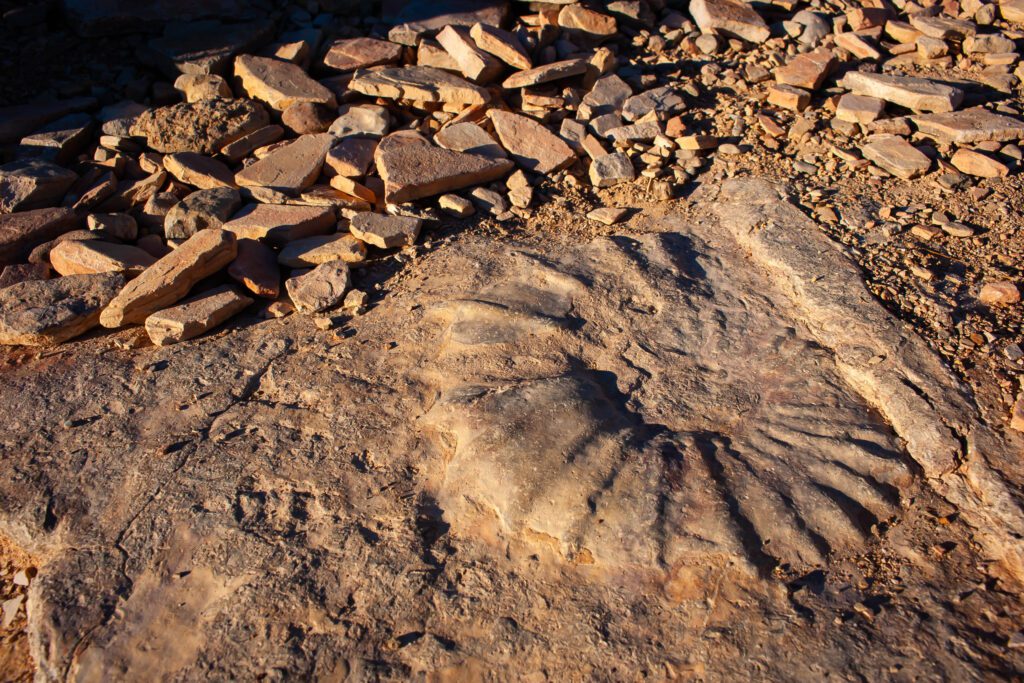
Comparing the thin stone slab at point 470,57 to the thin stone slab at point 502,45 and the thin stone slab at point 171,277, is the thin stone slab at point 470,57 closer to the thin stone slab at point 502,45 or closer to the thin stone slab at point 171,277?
the thin stone slab at point 502,45

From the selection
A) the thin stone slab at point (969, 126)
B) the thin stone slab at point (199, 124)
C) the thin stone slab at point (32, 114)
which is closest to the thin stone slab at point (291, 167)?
the thin stone slab at point (199, 124)

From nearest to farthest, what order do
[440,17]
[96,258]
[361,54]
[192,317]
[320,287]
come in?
[192,317], [320,287], [96,258], [361,54], [440,17]

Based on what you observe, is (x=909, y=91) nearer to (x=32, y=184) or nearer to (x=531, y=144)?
(x=531, y=144)

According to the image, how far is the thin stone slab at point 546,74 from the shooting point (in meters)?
3.52

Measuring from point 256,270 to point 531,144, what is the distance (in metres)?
1.36

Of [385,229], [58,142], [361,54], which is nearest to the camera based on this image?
[385,229]

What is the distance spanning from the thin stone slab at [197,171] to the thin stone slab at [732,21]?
100 inches

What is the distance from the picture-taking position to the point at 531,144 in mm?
3357

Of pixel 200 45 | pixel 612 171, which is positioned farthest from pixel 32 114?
pixel 612 171

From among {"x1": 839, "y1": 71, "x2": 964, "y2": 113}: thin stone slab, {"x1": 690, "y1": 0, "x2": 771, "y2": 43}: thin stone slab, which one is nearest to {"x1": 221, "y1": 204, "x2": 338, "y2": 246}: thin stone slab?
{"x1": 690, "y1": 0, "x2": 771, "y2": 43}: thin stone slab

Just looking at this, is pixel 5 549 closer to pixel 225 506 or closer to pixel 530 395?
pixel 225 506

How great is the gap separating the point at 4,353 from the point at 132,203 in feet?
2.92

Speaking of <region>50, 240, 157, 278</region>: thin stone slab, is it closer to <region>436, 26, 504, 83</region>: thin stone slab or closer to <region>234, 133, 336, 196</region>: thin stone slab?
<region>234, 133, 336, 196</region>: thin stone slab

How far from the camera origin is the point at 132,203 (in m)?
3.20
